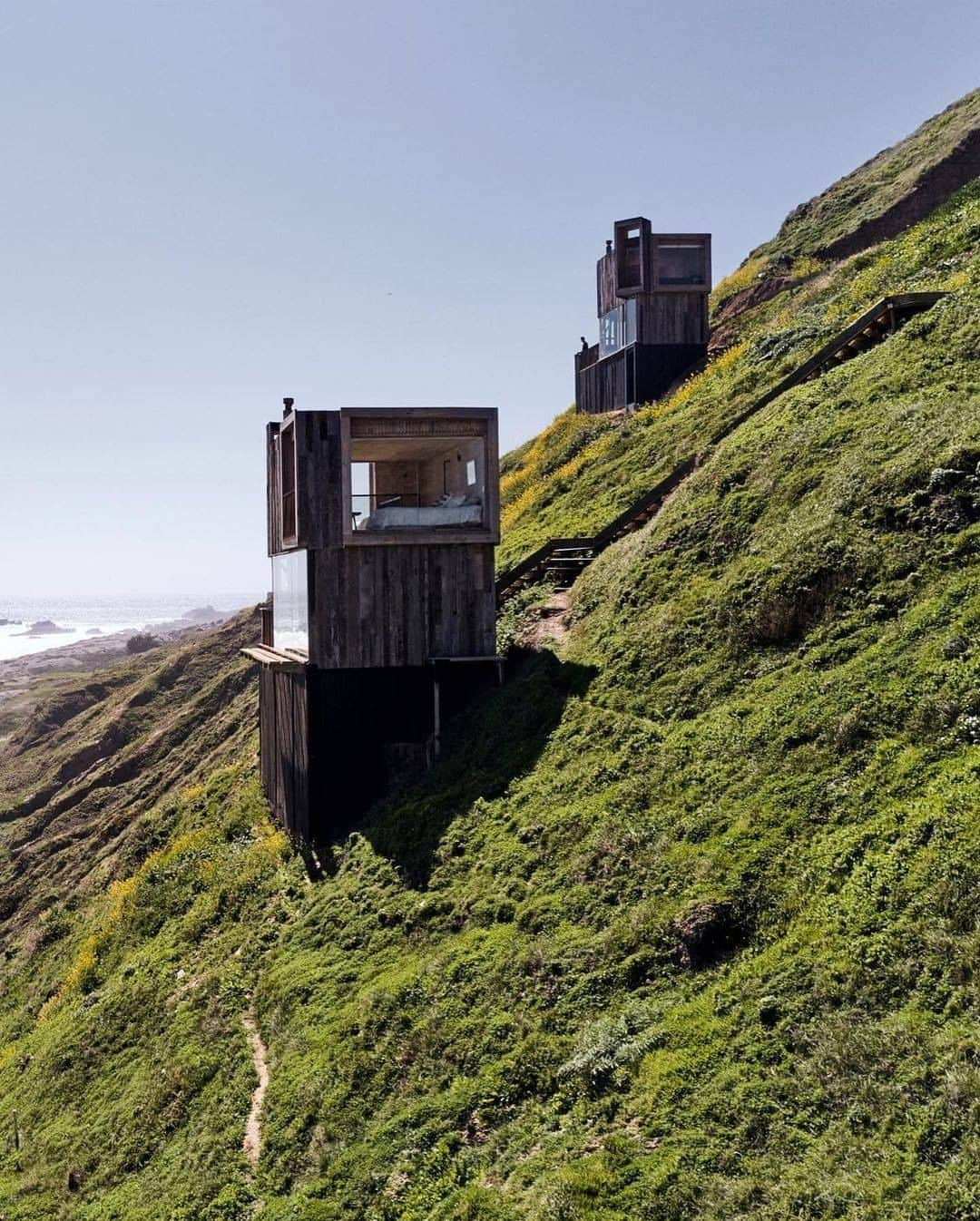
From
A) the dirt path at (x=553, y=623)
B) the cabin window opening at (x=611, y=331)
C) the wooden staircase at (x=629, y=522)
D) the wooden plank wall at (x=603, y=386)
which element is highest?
the cabin window opening at (x=611, y=331)

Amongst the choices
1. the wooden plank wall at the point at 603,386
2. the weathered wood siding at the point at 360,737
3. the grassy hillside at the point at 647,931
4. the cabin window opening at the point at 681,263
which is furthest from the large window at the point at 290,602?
the cabin window opening at the point at 681,263

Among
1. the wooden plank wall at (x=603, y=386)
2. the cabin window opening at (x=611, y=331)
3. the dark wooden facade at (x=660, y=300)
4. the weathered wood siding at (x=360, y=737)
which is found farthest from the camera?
the wooden plank wall at (x=603, y=386)

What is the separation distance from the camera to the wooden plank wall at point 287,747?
2202 cm

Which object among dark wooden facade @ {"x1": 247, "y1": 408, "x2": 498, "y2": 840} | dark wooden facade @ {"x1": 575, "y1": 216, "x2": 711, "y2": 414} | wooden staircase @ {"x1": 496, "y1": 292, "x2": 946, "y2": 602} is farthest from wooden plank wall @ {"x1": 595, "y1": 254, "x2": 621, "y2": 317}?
dark wooden facade @ {"x1": 247, "y1": 408, "x2": 498, "y2": 840}

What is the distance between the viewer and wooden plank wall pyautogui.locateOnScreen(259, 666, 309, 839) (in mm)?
22016

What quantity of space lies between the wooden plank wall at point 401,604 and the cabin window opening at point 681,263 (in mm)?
28653

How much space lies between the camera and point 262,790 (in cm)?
2734

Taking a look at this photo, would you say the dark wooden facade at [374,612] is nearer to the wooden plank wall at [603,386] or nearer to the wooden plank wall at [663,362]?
the wooden plank wall at [663,362]

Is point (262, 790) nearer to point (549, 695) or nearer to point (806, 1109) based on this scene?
point (549, 695)

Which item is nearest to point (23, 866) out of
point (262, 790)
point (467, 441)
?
point (262, 790)

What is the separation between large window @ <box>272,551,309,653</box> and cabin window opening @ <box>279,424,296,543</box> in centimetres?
60

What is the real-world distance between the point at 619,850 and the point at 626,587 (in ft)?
31.3

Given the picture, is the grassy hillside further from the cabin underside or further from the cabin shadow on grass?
the cabin underside

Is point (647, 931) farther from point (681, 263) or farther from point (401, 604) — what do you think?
point (681, 263)
